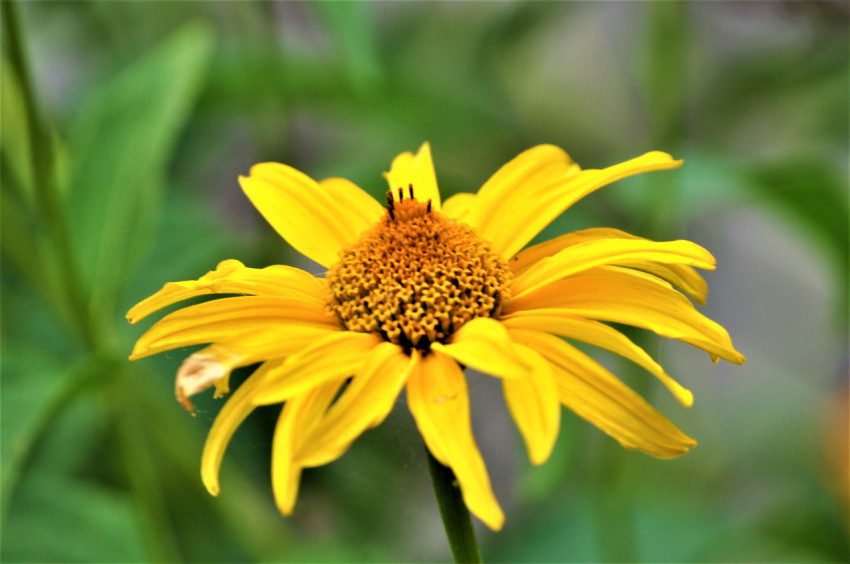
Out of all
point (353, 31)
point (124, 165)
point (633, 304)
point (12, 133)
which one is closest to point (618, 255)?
point (633, 304)

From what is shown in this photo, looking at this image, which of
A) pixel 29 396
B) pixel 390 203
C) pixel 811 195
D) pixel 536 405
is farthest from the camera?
pixel 811 195

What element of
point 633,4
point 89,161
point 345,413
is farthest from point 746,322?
point 345,413

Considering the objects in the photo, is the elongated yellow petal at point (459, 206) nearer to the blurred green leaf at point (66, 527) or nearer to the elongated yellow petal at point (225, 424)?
the elongated yellow petal at point (225, 424)

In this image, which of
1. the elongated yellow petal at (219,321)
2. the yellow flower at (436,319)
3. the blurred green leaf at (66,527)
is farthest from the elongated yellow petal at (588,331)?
the blurred green leaf at (66,527)

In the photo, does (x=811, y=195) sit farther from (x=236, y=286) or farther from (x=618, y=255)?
(x=236, y=286)

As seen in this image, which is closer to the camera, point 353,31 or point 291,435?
point 291,435
